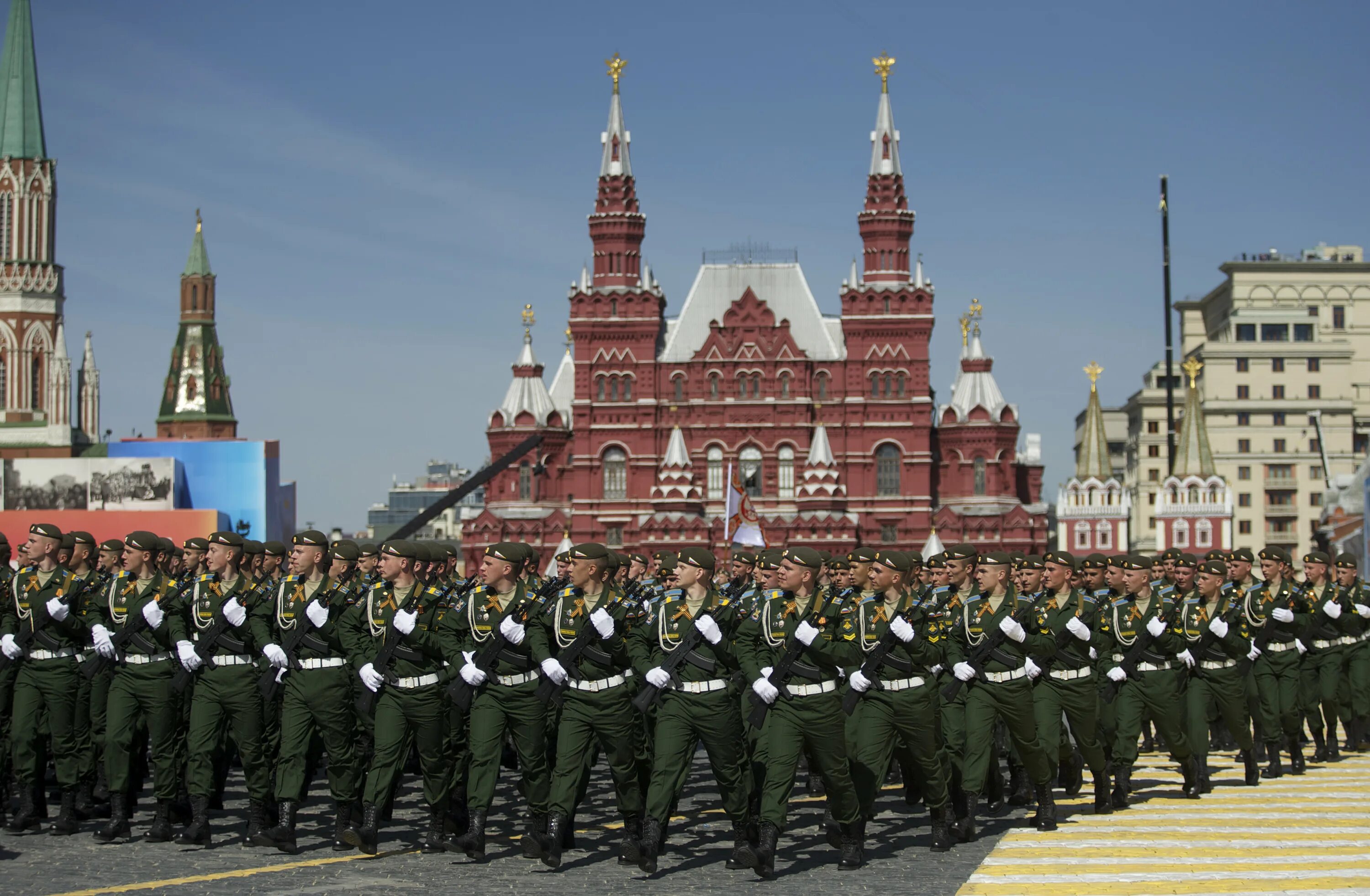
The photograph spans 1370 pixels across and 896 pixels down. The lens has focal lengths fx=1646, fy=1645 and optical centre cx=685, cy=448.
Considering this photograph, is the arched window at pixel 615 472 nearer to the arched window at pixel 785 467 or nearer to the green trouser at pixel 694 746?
the arched window at pixel 785 467

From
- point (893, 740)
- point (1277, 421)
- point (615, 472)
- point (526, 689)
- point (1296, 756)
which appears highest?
point (1277, 421)

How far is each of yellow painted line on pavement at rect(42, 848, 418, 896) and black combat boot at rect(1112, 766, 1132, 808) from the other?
20.3 feet

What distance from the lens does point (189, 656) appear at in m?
12.2

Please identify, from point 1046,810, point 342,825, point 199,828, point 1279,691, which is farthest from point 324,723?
point 1279,691

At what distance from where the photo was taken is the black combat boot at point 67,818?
41.7ft

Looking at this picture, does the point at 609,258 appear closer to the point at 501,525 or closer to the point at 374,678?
the point at 501,525

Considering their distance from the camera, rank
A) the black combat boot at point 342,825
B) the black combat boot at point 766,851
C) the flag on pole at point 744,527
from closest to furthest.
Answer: the black combat boot at point 766,851
the black combat boot at point 342,825
the flag on pole at point 744,527

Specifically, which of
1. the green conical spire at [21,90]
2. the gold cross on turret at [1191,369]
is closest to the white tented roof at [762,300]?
the gold cross on turret at [1191,369]

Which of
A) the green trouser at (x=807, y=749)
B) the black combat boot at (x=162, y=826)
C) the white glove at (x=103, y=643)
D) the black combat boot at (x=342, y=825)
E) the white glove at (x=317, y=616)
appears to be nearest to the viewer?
the green trouser at (x=807, y=749)

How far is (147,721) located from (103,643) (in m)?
0.70

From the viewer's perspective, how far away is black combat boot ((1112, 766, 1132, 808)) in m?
14.4

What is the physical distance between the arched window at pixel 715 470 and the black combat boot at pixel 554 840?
55.7m

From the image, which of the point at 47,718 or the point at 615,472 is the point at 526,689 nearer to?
the point at 47,718

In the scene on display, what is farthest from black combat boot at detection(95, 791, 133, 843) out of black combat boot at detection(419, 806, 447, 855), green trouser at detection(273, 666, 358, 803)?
black combat boot at detection(419, 806, 447, 855)
